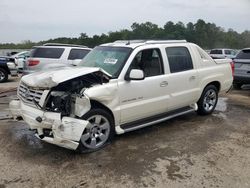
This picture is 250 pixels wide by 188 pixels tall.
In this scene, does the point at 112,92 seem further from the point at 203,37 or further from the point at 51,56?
the point at 203,37

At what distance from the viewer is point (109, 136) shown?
17.0 ft

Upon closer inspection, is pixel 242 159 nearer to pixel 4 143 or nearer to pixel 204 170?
pixel 204 170

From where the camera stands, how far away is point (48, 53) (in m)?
A: 11.7

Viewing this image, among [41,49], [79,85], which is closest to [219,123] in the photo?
[79,85]

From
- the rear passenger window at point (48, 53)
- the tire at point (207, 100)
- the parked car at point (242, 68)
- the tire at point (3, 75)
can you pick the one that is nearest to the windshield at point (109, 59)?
the tire at point (207, 100)

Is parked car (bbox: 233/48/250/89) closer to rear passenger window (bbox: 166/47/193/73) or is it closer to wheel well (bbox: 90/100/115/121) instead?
rear passenger window (bbox: 166/47/193/73)

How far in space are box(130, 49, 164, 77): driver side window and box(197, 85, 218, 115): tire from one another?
1676 mm

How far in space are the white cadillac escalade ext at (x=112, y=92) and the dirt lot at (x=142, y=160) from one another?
314 millimetres

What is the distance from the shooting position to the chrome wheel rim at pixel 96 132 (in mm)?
4859

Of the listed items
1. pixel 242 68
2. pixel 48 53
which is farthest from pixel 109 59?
pixel 242 68

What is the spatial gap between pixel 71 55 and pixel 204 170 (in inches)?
334

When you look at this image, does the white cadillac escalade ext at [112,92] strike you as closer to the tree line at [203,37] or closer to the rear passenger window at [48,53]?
the rear passenger window at [48,53]

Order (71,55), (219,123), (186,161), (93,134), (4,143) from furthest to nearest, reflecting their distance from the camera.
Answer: (71,55), (219,123), (4,143), (93,134), (186,161)

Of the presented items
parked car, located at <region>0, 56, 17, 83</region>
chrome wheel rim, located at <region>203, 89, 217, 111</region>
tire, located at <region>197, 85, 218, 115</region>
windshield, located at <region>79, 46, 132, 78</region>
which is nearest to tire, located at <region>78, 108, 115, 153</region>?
windshield, located at <region>79, 46, 132, 78</region>
